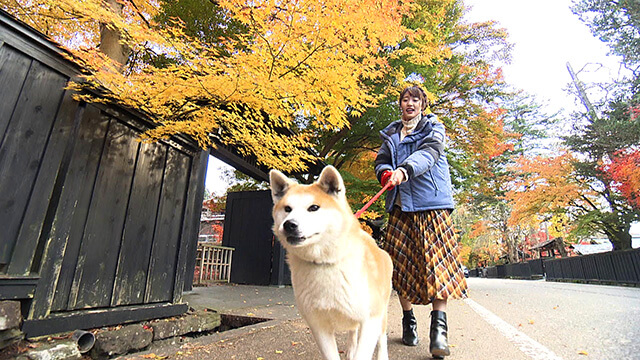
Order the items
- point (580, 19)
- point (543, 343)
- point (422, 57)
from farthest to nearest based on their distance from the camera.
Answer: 1. point (580, 19)
2. point (422, 57)
3. point (543, 343)

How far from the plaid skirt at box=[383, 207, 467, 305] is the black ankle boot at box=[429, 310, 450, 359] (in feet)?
0.52

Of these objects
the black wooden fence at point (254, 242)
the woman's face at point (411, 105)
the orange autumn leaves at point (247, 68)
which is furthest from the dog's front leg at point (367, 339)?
the black wooden fence at point (254, 242)

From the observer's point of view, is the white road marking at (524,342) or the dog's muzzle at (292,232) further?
the white road marking at (524,342)

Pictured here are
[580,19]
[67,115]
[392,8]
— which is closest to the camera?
[67,115]

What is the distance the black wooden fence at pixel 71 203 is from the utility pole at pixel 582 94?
20014 mm

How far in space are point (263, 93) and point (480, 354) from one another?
11.0ft

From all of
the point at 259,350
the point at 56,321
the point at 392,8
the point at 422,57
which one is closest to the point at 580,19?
the point at 422,57

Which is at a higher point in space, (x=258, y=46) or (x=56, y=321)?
(x=258, y=46)

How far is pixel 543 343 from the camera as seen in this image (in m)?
2.73

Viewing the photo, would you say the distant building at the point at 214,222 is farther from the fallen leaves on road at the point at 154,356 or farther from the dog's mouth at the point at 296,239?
the dog's mouth at the point at 296,239

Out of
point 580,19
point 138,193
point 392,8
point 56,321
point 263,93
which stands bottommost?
point 56,321

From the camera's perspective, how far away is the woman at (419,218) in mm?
2492

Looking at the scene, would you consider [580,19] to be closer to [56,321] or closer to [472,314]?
[472,314]

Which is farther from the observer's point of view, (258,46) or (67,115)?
(258,46)
